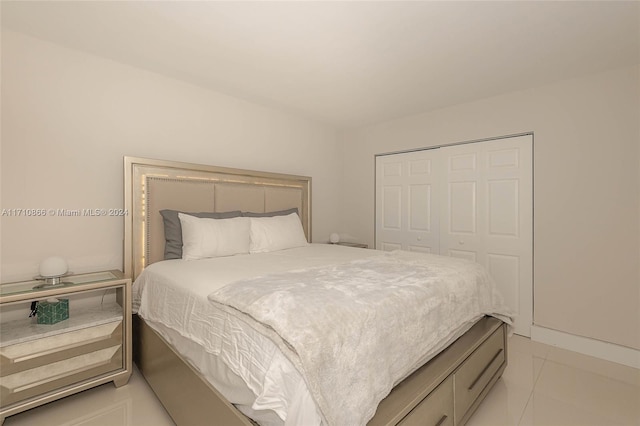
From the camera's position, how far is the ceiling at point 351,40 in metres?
1.75

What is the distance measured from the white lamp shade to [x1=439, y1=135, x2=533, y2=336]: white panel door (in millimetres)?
3486

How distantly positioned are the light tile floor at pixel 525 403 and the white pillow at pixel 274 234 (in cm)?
133

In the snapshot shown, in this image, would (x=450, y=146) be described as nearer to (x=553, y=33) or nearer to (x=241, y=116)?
(x=553, y=33)

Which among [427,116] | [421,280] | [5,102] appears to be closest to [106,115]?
[5,102]

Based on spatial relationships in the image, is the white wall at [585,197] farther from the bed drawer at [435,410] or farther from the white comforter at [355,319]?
the bed drawer at [435,410]

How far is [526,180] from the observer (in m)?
A: 2.91

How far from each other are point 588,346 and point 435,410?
2.16 metres

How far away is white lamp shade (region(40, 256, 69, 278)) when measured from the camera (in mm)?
1883

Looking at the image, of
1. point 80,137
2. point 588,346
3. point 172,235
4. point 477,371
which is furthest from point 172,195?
point 588,346

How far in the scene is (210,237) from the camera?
2396mm

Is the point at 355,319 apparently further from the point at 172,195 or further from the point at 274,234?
the point at 172,195

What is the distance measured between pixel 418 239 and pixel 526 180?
1292mm

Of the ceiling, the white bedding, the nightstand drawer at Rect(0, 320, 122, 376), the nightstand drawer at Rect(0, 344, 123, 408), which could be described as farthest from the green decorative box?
the ceiling

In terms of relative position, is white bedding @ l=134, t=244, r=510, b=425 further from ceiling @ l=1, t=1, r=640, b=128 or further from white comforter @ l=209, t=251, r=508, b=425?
ceiling @ l=1, t=1, r=640, b=128
